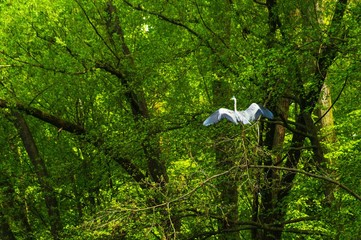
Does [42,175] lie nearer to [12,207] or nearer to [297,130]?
[12,207]

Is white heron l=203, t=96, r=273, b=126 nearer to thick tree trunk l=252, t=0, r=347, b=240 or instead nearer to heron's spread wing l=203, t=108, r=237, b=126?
heron's spread wing l=203, t=108, r=237, b=126

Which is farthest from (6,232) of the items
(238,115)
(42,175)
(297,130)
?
(238,115)

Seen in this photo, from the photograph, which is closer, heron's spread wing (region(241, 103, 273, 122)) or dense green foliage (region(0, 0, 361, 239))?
heron's spread wing (region(241, 103, 273, 122))

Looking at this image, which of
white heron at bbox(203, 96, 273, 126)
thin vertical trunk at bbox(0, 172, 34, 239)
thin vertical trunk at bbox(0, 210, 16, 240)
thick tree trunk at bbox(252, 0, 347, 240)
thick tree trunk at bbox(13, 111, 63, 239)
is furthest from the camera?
thin vertical trunk at bbox(0, 210, 16, 240)

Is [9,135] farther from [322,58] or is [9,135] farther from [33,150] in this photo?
[322,58]

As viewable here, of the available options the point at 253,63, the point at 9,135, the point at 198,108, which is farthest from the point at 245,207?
the point at 9,135

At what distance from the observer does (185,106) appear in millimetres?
12891

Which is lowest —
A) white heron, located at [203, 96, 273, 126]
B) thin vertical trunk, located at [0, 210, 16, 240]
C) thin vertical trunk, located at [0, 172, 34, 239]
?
white heron, located at [203, 96, 273, 126]

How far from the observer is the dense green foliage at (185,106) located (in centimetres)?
903

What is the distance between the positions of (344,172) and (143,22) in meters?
6.86

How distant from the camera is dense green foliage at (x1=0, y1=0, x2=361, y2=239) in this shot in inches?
356

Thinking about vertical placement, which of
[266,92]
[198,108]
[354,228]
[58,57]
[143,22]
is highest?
[143,22]

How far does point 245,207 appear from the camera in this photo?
→ 1422cm

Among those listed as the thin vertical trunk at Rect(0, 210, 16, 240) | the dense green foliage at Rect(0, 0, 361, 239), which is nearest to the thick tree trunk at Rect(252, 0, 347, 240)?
the dense green foliage at Rect(0, 0, 361, 239)
